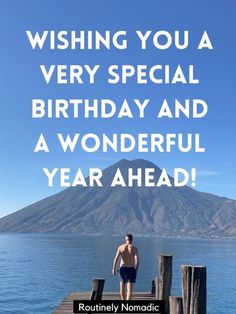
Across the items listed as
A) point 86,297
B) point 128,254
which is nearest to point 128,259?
point 128,254

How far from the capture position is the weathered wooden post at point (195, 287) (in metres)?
9.24

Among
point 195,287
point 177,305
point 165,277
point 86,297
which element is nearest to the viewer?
point 195,287

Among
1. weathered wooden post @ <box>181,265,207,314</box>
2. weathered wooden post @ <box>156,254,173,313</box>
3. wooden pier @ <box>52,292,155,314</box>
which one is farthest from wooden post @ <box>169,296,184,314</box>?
wooden pier @ <box>52,292,155,314</box>

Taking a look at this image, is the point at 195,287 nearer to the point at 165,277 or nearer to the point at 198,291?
the point at 198,291

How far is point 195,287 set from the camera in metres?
9.30

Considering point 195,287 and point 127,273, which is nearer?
point 195,287

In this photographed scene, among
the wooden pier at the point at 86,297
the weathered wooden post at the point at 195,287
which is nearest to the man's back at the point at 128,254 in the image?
the wooden pier at the point at 86,297

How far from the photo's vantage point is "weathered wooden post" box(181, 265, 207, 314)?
30.3 ft

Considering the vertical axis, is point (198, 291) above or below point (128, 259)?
below

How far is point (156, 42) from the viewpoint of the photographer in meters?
26.3

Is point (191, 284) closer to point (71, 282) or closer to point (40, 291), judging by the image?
point (40, 291)

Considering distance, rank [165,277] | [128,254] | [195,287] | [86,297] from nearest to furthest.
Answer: [195,287], [128,254], [165,277], [86,297]

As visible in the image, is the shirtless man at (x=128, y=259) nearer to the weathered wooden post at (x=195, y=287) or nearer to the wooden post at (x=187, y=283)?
the wooden post at (x=187, y=283)

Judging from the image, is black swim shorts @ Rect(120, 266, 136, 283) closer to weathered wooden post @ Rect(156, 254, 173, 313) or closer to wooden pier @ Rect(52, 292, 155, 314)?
weathered wooden post @ Rect(156, 254, 173, 313)
